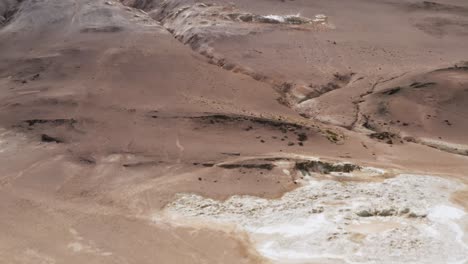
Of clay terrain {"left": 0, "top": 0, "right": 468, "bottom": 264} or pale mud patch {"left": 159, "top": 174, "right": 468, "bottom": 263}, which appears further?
clay terrain {"left": 0, "top": 0, "right": 468, "bottom": 264}

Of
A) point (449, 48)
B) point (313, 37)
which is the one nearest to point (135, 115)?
point (313, 37)

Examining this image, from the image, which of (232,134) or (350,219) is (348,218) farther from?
(232,134)

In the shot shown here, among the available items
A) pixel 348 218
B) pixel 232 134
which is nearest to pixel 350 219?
pixel 348 218

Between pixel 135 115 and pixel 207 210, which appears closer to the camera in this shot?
pixel 207 210

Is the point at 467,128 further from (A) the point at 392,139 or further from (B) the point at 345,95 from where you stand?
(B) the point at 345,95
